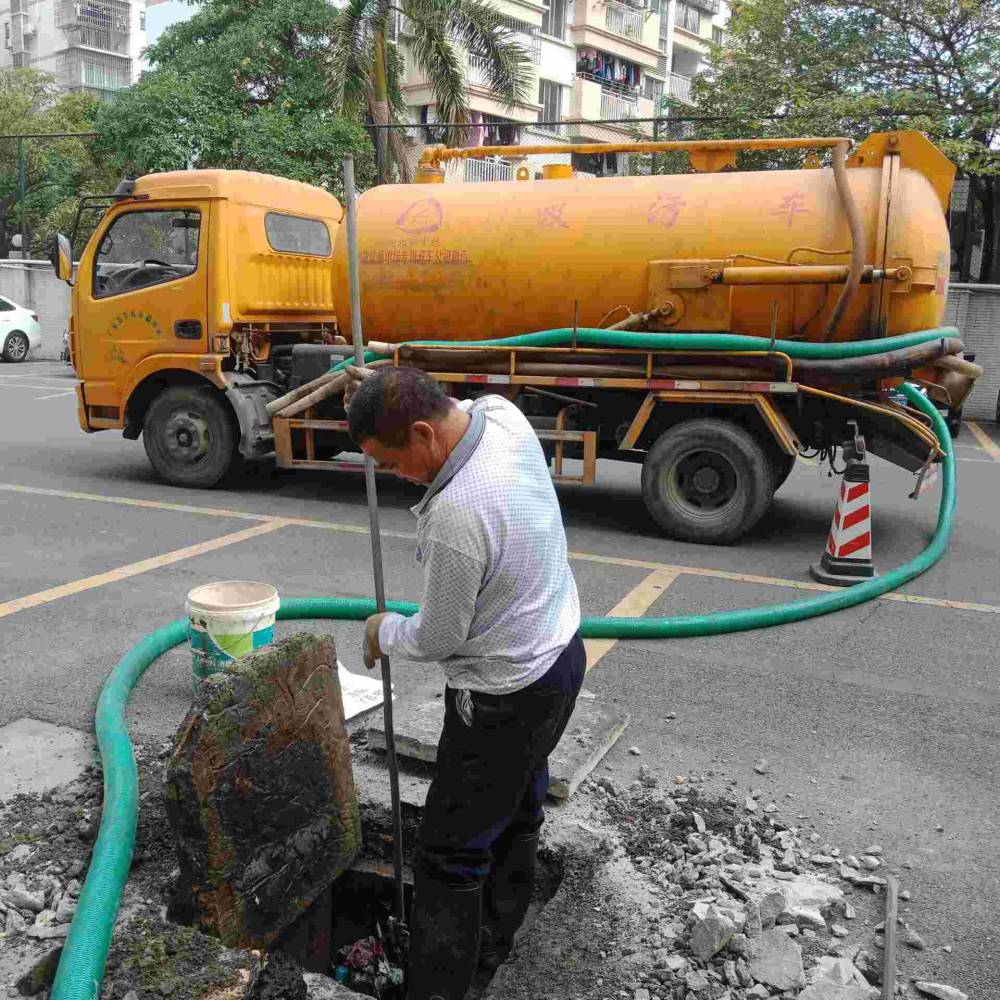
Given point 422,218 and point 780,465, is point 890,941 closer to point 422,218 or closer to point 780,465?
point 780,465

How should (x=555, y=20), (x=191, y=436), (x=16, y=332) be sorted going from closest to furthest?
(x=191, y=436) < (x=16, y=332) < (x=555, y=20)

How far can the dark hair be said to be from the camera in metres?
2.41

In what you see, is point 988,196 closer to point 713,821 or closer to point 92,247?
point 92,247

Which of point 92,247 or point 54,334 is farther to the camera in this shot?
point 54,334

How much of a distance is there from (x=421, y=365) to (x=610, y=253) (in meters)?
1.81

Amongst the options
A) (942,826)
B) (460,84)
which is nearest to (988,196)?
(460,84)

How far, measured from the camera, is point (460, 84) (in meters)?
20.2

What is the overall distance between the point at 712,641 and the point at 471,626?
10.7ft

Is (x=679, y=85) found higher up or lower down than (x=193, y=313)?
higher up

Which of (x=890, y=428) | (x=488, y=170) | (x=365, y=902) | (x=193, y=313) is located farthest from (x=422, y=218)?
(x=488, y=170)

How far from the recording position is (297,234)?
9547mm

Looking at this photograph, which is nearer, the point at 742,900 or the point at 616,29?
the point at 742,900

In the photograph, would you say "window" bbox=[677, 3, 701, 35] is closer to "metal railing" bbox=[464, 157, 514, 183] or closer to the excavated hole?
"metal railing" bbox=[464, 157, 514, 183]

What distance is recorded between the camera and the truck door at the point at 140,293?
8.88 meters
